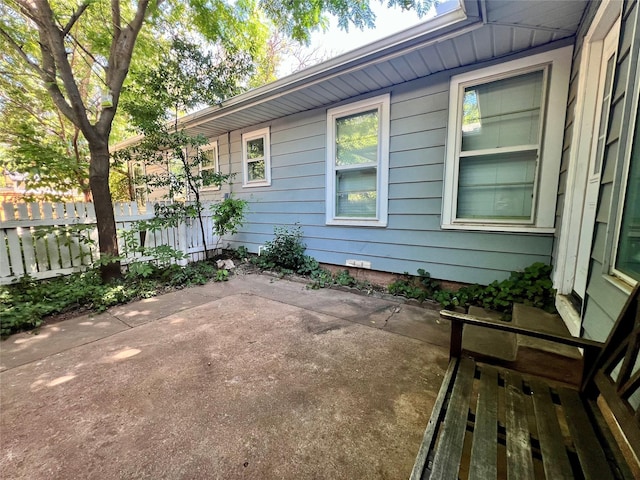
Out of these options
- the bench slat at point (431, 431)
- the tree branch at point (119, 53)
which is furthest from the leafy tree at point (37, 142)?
the bench slat at point (431, 431)

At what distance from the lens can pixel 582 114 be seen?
202cm


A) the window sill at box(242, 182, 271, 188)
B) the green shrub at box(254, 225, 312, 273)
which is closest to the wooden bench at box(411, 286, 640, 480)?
the green shrub at box(254, 225, 312, 273)

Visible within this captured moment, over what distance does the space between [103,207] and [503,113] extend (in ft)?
16.6

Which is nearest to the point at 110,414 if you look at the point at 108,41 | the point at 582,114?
the point at 582,114

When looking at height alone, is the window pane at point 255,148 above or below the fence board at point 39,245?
above

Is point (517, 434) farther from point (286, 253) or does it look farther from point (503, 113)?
point (286, 253)

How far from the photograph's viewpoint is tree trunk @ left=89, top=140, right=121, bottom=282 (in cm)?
349

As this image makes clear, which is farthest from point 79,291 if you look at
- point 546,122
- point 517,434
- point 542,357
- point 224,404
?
point 546,122

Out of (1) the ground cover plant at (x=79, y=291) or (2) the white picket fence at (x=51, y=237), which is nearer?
(1) the ground cover plant at (x=79, y=291)

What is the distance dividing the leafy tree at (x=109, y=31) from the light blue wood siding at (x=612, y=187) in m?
3.25

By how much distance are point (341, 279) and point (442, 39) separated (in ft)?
9.85

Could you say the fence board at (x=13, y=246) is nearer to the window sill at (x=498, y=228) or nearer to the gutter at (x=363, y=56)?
the gutter at (x=363, y=56)

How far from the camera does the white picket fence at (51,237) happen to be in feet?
10.6

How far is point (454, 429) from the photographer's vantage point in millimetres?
1024
